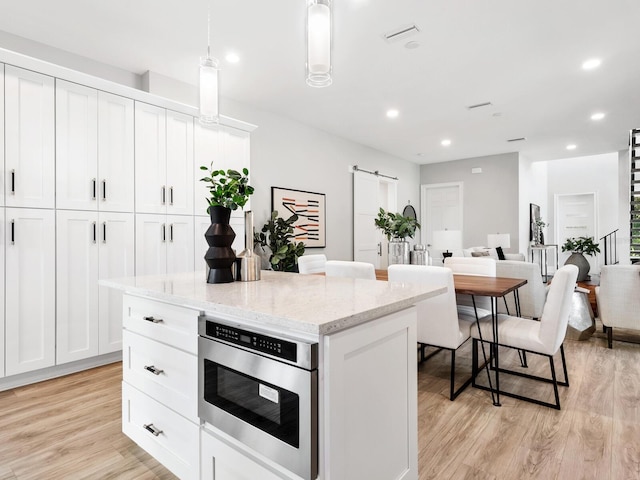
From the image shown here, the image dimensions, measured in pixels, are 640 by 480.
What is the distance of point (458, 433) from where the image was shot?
1980 mm

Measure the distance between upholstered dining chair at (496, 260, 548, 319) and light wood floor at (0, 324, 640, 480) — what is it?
1.08 metres

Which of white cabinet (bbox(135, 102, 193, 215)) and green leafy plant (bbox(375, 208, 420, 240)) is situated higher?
white cabinet (bbox(135, 102, 193, 215))

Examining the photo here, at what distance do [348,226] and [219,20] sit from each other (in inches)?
149

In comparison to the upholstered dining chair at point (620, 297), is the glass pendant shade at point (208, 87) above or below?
above

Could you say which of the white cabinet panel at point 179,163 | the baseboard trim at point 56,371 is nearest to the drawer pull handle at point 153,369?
the baseboard trim at point 56,371

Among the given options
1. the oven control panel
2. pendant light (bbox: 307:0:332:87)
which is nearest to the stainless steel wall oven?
the oven control panel

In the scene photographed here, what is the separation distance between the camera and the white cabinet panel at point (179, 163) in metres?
3.34

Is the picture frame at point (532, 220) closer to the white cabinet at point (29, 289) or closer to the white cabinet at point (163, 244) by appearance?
the white cabinet at point (163, 244)

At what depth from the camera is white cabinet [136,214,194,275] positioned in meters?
3.17

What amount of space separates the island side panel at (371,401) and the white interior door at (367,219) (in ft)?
15.3

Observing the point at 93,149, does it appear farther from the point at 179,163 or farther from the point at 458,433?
the point at 458,433

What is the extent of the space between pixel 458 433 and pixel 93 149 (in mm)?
3316

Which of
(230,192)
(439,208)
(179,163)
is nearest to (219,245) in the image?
(230,192)

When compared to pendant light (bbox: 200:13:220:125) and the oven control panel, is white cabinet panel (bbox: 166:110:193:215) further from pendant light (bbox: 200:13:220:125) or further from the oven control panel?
the oven control panel
